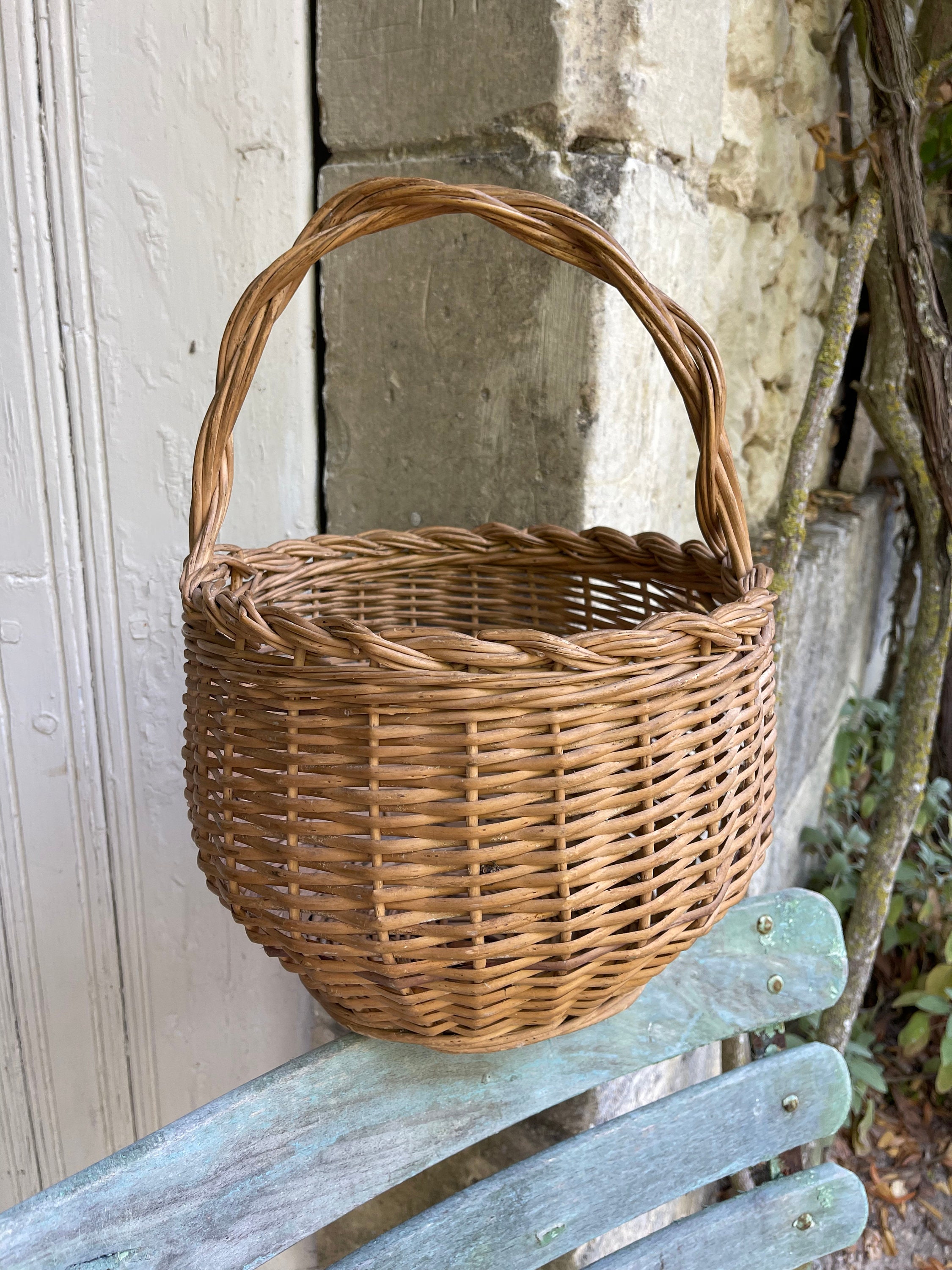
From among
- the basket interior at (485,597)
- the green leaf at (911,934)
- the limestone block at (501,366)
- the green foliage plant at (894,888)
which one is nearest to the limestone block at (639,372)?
the limestone block at (501,366)

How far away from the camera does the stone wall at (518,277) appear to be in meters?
0.89

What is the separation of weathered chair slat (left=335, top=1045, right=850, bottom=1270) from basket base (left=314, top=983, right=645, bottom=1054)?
189mm

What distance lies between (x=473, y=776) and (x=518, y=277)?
0.65 metres

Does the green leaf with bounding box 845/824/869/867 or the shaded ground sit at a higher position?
the green leaf with bounding box 845/824/869/867

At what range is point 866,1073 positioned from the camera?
1.53 m

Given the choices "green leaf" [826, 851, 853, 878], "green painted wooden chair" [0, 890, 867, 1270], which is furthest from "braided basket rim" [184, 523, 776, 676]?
"green leaf" [826, 851, 853, 878]

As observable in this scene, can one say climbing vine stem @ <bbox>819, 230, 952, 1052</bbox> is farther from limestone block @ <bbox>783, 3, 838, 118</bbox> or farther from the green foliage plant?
limestone block @ <bbox>783, 3, 838, 118</bbox>

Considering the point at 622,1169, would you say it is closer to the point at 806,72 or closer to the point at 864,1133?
the point at 864,1133

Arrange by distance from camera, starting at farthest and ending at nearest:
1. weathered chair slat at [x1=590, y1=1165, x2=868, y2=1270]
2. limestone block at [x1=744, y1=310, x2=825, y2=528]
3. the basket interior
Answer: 1. limestone block at [x1=744, y1=310, x2=825, y2=528]
2. the basket interior
3. weathered chair slat at [x1=590, y1=1165, x2=868, y2=1270]

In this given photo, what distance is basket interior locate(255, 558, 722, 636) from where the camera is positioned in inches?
33.3

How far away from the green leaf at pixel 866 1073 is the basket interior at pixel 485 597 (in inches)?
43.2

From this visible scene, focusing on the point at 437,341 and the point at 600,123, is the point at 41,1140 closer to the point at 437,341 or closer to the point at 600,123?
the point at 437,341

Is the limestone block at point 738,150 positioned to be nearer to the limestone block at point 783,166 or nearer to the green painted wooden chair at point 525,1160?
the limestone block at point 783,166

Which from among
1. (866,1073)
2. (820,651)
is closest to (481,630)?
(820,651)
